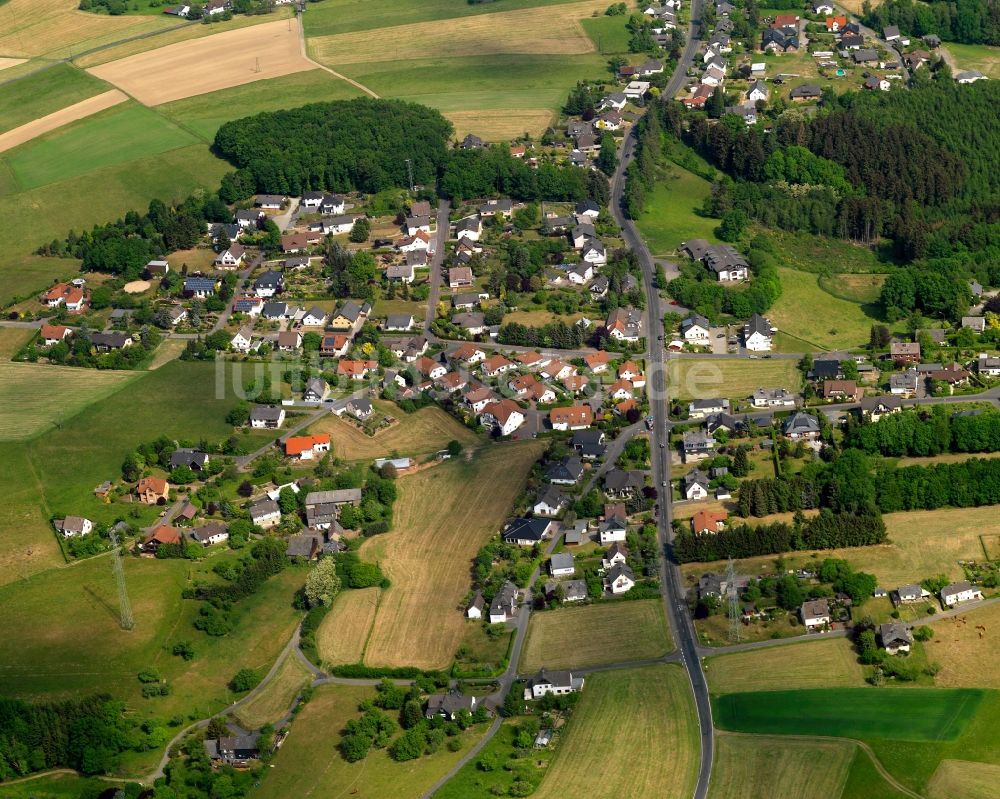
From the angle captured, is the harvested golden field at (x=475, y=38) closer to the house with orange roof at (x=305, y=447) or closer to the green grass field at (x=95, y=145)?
the green grass field at (x=95, y=145)

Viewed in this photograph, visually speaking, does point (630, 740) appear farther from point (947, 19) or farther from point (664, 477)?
point (947, 19)

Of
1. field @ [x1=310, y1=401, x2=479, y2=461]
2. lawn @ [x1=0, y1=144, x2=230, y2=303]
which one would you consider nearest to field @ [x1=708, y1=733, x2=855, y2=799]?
field @ [x1=310, y1=401, x2=479, y2=461]

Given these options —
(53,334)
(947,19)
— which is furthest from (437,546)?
(947,19)

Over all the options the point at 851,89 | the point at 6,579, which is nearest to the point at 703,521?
the point at 6,579

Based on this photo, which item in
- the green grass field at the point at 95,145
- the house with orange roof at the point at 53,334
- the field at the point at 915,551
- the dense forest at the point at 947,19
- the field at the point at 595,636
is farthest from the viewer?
the dense forest at the point at 947,19

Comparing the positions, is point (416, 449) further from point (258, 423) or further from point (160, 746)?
point (160, 746)

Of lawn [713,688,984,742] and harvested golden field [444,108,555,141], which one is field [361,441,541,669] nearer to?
lawn [713,688,984,742]

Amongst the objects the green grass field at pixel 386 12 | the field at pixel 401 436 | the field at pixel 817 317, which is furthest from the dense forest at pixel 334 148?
the field at pixel 401 436
